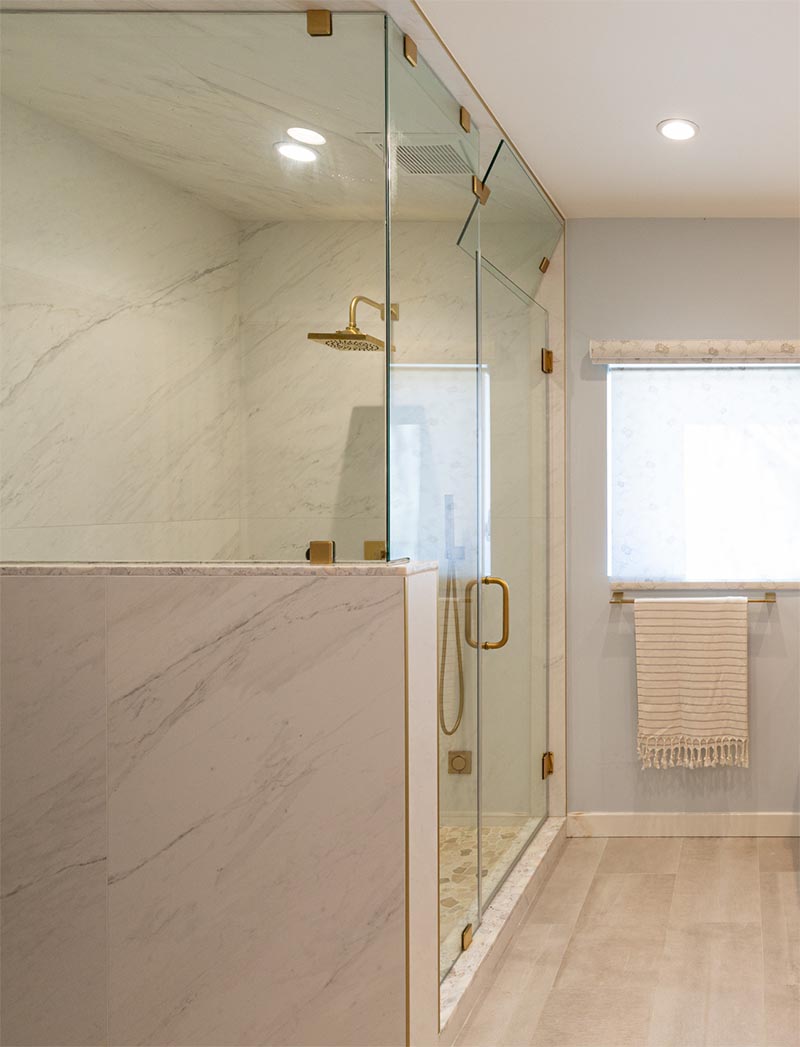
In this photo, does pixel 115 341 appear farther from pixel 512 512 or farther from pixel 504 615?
pixel 512 512

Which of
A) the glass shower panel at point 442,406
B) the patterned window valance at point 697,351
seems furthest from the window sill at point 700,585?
the glass shower panel at point 442,406

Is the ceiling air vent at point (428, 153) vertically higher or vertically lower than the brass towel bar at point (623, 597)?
higher

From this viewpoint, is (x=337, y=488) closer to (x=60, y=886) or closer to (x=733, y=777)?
(x=60, y=886)

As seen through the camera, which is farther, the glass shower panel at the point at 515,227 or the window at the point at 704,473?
the window at the point at 704,473

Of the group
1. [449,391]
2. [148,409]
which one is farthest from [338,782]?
[449,391]

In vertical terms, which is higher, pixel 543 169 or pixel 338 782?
pixel 543 169

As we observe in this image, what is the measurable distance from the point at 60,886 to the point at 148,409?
3.30 ft

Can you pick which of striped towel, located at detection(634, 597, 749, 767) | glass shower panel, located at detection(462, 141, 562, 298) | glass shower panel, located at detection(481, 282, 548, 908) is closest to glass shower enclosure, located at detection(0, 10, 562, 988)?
glass shower panel, located at detection(462, 141, 562, 298)

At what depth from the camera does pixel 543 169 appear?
136 inches

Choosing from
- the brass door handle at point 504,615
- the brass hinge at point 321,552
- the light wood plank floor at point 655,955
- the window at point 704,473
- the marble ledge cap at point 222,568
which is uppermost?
the window at point 704,473

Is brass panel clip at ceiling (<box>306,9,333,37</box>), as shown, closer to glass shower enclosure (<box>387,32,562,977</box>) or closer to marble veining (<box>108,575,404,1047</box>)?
glass shower enclosure (<box>387,32,562,977</box>)

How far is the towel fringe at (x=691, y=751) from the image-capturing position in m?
3.99

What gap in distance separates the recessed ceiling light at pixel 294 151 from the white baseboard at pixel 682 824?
2895 mm

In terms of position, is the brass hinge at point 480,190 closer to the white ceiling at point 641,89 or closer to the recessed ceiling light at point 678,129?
the white ceiling at point 641,89
